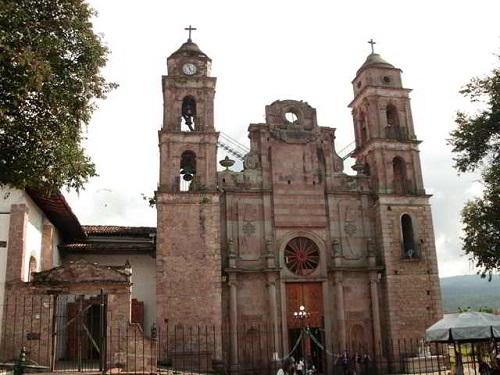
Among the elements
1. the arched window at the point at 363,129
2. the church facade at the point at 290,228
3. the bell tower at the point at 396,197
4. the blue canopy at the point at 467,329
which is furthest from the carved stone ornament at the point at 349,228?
the blue canopy at the point at 467,329

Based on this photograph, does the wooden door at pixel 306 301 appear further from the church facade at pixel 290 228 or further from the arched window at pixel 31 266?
the arched window at pixel 31 266

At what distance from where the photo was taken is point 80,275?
19797 mm

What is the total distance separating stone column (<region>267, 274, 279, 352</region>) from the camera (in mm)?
26406

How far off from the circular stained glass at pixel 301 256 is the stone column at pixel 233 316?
10.0ft

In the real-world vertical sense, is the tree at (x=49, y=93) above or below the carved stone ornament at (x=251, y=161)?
below

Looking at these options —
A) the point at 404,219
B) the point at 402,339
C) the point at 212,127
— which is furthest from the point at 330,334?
the point at 212,127

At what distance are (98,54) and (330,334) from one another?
18313mm

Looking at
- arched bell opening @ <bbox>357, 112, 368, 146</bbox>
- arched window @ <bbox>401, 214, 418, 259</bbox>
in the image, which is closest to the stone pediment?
arched window @ <bbox>401, 214, 418, 259</bbox>

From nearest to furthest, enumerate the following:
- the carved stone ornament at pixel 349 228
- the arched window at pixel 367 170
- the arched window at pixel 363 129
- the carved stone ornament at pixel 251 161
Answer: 1. the carved stone ornament at pixel 349 228
2. the carved stone ornament at pixel 251 161
3. the arched window at pixel 367 170
4. the arched window at pixel 363 129

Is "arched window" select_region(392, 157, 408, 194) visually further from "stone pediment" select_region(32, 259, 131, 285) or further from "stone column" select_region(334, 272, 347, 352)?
"stone pediment" select_region(32, 259, 131, 285)

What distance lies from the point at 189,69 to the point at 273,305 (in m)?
13.2

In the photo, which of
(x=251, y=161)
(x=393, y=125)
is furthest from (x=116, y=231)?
(x=393, y=125)

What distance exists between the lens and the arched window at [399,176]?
99.1 ft

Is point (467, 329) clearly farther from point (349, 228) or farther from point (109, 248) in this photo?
point (109, 248)
